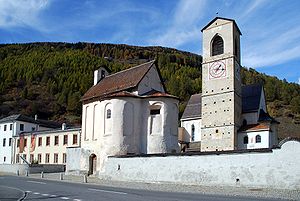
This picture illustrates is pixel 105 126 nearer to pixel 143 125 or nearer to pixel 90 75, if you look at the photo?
pixel 143 125

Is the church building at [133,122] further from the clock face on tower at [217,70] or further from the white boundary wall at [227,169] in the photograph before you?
the clock face on tower at [217,70]

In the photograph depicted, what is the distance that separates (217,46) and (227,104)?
324 inches

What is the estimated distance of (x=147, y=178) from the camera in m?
29.8

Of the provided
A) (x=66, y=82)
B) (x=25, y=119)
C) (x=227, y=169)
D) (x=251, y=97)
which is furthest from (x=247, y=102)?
(x=66, y=82)

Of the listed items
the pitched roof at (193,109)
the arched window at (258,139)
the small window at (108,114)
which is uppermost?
the pitched roof at (193,109)

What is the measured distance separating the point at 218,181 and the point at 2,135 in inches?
2112

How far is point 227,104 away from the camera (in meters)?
46.7

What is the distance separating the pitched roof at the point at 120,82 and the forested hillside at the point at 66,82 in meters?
50.4

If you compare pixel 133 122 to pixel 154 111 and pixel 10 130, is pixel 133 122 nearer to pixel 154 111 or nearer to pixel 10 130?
pixel 154 111

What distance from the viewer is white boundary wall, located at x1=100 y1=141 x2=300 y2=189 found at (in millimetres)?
21781

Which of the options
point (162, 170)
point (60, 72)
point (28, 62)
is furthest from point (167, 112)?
point (28, 62)

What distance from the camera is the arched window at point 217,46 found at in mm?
49269

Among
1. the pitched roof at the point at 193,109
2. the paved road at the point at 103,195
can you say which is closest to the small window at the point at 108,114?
the paved road at the point at 103,195

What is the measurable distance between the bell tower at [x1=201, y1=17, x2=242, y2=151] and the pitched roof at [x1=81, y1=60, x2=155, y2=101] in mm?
11904
